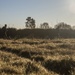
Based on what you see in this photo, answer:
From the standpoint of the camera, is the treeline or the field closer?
the field

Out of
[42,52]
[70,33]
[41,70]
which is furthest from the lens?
[70,33]

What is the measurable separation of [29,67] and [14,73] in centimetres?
141

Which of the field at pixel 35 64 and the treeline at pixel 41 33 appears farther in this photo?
the treeline at pixel 41 33

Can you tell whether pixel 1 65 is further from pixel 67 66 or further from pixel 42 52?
pixel 42 52

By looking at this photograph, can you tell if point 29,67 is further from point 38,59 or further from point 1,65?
point 38,59

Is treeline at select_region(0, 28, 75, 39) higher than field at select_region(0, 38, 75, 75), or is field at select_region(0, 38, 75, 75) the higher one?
treeline at select_region(0, 28, 75, 39)

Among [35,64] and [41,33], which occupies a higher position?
[41,33]

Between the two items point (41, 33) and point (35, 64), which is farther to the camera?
point (41, 33)

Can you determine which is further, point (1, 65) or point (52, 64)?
point (52, 64)

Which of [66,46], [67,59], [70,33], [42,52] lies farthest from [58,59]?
[70,33]

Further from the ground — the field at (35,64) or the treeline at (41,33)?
the treeline at (41,33)

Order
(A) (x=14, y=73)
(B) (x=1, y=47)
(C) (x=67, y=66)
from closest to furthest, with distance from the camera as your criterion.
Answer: (A) (x=14, y=73) → (C) (x=67, y=66) → (B) (x=1, y=47)

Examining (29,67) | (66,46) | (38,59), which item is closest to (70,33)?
(66,46)

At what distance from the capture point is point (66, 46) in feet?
63.0
